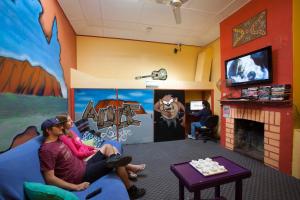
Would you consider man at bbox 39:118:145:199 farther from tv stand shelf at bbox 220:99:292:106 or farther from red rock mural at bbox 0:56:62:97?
tv stand shelf at bbox 220:99:292:106

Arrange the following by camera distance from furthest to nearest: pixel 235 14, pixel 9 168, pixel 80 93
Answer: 1. pixel 80 93
2. pixel 235 14
3. pixel 9 168

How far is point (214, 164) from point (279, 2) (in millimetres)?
2707

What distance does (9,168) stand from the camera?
1054 millimetres

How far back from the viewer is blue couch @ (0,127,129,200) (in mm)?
990

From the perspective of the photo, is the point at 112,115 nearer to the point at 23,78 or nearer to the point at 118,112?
the point at 118,112

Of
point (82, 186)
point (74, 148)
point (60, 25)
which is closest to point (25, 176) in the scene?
point (82, 186)

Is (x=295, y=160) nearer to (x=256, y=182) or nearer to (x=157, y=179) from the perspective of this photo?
(x=256, y=182)

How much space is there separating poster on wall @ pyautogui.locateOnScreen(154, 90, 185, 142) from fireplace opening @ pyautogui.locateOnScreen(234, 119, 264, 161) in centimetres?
146

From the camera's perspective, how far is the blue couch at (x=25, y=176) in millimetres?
990

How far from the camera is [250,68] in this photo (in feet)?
9.73

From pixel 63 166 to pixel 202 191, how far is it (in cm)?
170

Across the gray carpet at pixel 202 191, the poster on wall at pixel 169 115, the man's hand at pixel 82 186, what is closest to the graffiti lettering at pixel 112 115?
the poster on wall at pixel 169 115

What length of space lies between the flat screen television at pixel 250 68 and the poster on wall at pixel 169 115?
147 cm

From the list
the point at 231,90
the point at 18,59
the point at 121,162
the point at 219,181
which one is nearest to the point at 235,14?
the point at 231,90
